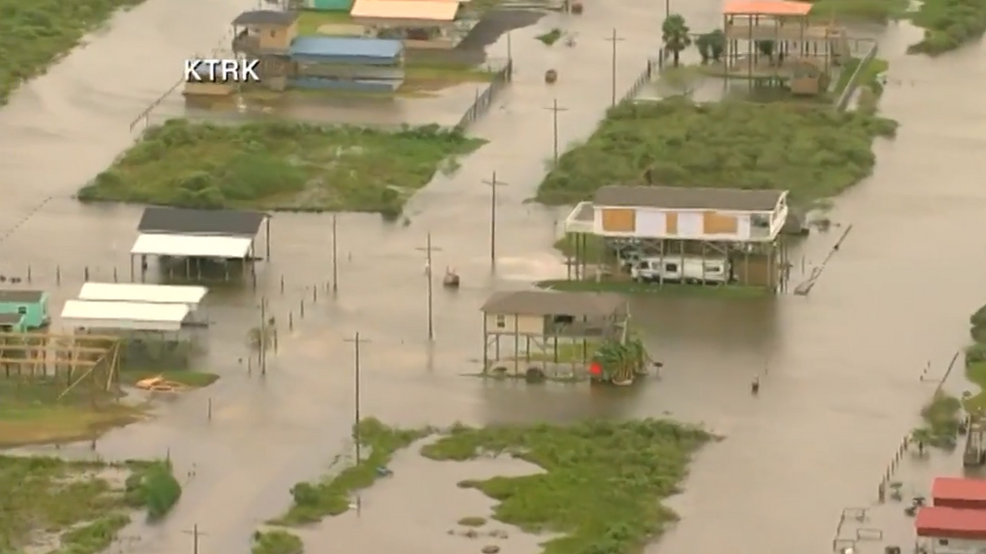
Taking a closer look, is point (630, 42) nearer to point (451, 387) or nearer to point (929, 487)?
point (451, 387)

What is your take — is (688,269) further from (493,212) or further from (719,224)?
(493,212)

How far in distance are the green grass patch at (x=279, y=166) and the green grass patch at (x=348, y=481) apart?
31.9ft

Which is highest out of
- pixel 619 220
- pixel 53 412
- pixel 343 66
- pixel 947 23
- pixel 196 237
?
pixel 947 23

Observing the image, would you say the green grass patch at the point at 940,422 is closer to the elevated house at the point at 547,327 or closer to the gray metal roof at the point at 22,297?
the elevated house at the point at 547,327

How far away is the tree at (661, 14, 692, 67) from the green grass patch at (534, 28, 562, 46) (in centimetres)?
240

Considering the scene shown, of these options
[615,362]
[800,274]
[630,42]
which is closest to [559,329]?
[615,362]

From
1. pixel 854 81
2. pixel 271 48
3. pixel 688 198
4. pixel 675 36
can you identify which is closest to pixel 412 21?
pixel 271 48

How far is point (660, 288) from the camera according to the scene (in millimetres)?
42750

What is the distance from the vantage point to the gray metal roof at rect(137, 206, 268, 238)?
43844 millimetres

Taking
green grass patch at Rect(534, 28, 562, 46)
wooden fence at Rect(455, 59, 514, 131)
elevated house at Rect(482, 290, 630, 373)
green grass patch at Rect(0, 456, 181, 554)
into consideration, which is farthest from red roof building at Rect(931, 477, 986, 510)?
green grass patch at Rect(534, 28, 562, 46)

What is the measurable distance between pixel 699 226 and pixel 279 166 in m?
8.08

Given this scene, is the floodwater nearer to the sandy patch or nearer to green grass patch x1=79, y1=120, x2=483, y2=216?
the sandy patch

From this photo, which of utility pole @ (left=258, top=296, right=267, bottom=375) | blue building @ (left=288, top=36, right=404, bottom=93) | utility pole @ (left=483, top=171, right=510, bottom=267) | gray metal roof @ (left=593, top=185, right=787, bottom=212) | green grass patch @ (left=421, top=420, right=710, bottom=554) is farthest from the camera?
blue building @ (left=288, top=36, right=404, bottom=93)

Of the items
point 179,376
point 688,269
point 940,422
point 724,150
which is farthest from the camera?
point 724,150
